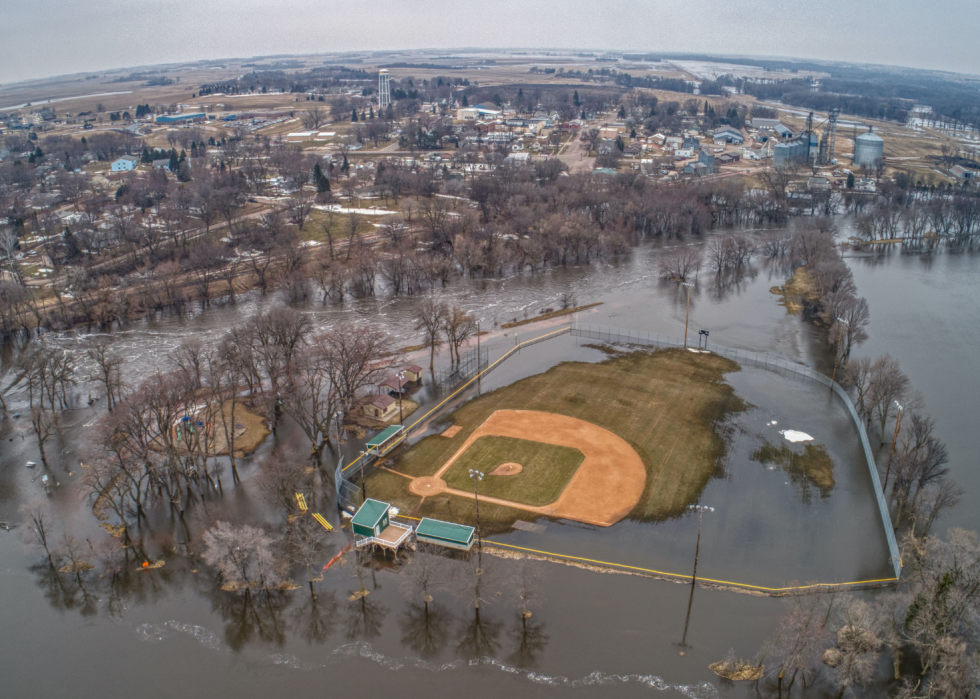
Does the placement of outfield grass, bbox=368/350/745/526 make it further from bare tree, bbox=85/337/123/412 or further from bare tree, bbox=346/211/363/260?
bare tree, bbox=346/211/363/260

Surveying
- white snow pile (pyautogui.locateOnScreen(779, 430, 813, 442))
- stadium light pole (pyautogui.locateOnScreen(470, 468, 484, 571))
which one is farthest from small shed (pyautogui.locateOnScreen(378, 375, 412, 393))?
white snow pile (pyautogui.locateOnScreen(779, 430, 813, 442))

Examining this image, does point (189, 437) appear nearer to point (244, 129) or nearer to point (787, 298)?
point (787, 298)

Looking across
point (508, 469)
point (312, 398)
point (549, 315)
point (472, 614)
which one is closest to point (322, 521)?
point (312, 398)

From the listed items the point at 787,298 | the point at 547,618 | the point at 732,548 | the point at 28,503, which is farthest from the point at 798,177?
the point at 28,503

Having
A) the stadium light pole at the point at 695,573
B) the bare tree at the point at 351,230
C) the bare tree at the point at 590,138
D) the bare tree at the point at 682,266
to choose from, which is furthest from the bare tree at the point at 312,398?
the bare tree at the point at 590,138

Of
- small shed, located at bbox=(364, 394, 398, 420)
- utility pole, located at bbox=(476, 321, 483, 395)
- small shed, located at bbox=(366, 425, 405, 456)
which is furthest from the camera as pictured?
utility pole, located at bbox=(476, 321, 483, 395)

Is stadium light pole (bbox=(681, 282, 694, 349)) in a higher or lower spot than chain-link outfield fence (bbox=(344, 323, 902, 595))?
higher
